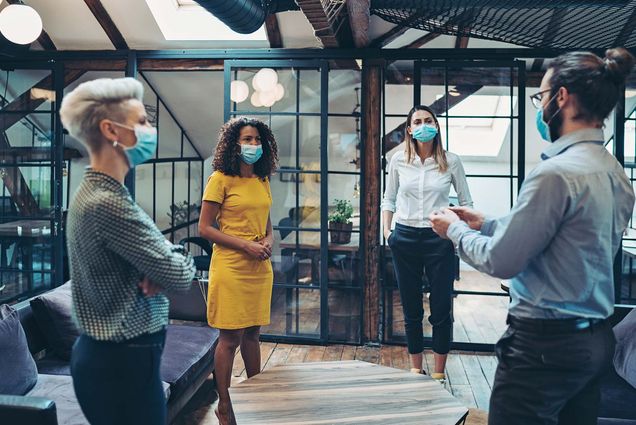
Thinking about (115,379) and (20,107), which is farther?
(20,107)

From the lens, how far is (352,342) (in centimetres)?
461

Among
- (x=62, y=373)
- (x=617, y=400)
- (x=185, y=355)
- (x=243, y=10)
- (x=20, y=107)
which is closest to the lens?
(x=617, y=400)

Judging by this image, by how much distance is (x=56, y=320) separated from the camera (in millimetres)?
3000

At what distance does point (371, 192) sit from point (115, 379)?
305cm

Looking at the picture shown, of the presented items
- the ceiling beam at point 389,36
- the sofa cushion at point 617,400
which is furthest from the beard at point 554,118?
the ceiling beam at point 389,36

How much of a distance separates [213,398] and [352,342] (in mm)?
1328

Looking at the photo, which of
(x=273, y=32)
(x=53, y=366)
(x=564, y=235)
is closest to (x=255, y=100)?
(x=273, y=32)

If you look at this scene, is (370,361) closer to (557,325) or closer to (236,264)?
(236,264)

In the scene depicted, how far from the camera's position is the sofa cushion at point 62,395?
2.39m

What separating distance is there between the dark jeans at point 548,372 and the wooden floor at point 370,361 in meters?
1.87

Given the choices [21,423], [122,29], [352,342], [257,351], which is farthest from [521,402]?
[122,29]

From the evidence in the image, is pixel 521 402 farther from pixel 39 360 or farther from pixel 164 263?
pixel 39 360

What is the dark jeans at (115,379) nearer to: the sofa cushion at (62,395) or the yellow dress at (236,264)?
the sofa cushion at (62,395)

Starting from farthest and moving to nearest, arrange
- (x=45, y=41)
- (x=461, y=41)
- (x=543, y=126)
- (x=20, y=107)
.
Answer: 1. (x=20, y=107)
2. (x=461, y=41)
3. (x=45, y=41)
4. (x=543, y=126)
